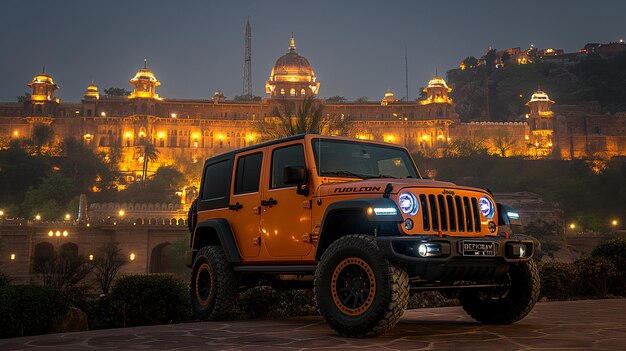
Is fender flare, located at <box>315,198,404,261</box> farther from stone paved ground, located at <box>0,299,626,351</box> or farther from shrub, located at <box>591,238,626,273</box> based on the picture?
shrub, located at <box>591,238,626,273</box>

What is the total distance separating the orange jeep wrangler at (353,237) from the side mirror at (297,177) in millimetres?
15

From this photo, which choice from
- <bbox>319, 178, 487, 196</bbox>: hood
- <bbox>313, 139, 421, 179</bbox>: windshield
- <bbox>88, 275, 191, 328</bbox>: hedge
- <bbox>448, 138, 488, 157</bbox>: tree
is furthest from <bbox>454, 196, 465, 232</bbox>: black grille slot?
<bbox>448, 138, 488, 157</bbox>: tree

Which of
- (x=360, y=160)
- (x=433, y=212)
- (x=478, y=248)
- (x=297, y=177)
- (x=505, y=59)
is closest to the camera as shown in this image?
(x=478, y=248)

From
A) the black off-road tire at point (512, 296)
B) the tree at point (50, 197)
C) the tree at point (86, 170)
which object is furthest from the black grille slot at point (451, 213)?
the tree at point (86, 170)

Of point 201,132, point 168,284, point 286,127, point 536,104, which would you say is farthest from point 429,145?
point 168,284

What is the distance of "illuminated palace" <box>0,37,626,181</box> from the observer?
104 metres

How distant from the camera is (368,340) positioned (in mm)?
6410

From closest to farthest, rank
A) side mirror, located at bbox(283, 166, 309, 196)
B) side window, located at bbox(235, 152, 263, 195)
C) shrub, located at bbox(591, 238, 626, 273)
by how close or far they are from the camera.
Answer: side mirror, located at bbox(283, 166, 309, 196)
side window, located at bbox(235, 152, 263, 195)
shrub, located at bbox(591, 238, 626, 273)

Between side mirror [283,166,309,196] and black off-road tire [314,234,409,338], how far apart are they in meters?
1.07

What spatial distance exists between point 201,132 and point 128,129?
12.5 meters

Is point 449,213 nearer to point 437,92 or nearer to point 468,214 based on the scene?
point 468,214

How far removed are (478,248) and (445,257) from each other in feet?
1.73

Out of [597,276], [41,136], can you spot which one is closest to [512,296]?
[597,276]

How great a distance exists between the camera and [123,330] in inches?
312
